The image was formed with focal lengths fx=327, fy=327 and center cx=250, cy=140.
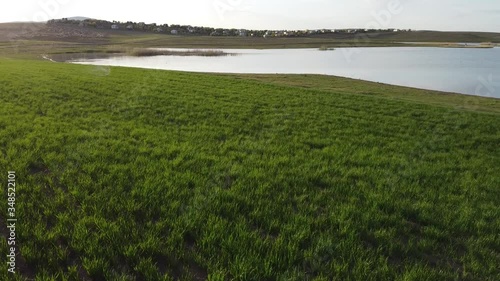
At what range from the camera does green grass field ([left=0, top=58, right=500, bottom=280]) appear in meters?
4.45

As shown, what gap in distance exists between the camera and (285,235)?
16.9 feet

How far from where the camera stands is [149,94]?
737 inches

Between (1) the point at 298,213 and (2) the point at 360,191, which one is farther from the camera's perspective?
(2) the point at 360,191

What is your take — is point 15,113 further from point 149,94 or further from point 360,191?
point 360,191

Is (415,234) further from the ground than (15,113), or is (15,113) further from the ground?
(15,113)

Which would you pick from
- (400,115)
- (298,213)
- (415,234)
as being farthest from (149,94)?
(415,234)

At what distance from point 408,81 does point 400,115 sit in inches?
1251

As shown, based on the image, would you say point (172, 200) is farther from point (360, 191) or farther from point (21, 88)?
point (21, 88)

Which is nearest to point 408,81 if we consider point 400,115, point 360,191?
point 400,115

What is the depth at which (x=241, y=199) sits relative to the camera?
6.24m

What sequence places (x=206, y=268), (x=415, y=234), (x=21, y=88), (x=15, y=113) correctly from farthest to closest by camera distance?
(x=21, y=88), (x=15, y=113), (x=415, y=234), (x=206, y=268)

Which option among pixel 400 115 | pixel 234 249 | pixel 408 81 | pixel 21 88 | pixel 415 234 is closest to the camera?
pixel 234 249

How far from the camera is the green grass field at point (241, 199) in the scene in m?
4.45

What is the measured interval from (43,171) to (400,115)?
633 inches
